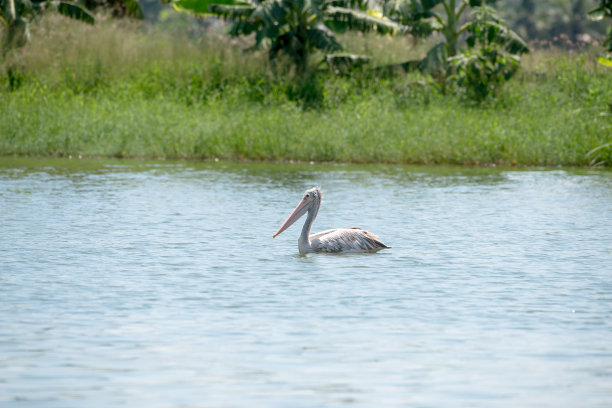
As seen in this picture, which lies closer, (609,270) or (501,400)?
(501,400)

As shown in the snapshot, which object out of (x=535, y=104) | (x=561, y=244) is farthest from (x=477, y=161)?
(x=561, y=244)

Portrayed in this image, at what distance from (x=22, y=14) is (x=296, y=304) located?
22.7m

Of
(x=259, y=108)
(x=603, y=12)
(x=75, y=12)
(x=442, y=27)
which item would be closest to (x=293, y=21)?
(x=259, y=108)

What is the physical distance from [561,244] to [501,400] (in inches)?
262

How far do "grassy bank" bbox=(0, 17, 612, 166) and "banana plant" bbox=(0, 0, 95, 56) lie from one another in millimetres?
448

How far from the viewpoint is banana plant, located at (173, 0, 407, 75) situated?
26.6m

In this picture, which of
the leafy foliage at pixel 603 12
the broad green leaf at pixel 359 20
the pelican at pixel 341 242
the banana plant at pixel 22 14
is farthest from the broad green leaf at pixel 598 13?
the pelican at pixel 341 242

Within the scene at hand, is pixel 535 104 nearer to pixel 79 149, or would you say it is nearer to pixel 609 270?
pixel 79 149

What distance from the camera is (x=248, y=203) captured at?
16.4 metres

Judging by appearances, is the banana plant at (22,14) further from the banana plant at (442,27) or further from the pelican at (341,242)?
the pelican at (341,242)

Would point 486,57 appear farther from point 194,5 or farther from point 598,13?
point 194,5

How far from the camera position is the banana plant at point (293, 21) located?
26.6 m

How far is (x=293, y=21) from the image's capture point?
92.3 feet

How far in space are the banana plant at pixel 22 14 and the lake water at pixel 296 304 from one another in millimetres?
11673
